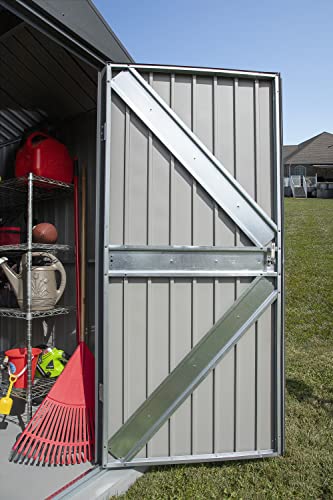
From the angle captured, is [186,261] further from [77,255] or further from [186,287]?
[77,255]

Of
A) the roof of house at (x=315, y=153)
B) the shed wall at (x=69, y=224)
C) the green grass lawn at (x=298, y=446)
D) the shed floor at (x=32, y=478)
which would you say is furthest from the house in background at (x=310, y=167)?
the shed floor at (x=32, y=478)

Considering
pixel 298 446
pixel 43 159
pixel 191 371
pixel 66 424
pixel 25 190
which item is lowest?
pixel 298 446

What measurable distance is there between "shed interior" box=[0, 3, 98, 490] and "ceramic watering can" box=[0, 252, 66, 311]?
1.19 ft

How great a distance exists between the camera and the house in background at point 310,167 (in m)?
17.1

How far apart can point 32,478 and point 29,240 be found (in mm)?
1405

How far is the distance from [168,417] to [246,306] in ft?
2.44

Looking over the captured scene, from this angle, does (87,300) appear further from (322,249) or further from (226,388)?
(322,249)

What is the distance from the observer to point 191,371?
2.14 m

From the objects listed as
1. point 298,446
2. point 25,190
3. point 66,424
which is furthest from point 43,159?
point 298,446

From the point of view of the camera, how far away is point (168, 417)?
Answer: 2.13 metres

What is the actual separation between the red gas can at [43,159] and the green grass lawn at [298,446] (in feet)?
6.87

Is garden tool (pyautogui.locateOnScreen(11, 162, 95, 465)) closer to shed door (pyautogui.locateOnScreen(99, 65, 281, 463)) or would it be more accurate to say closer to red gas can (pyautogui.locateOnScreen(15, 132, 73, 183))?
shed door (pyautogui.locateOnScreen(99, 65, 281, 463))

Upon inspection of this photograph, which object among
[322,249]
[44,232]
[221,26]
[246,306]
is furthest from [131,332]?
[322,249]

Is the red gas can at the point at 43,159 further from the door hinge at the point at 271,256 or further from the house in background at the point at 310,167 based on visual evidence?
the house in background at the point at 310,167
